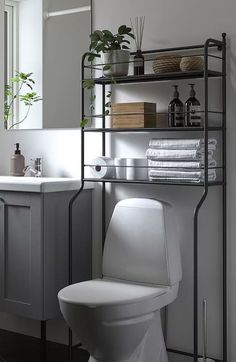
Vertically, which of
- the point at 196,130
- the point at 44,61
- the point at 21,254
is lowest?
the point at 21,254

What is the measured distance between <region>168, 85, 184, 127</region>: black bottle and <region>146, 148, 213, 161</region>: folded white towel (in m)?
0.14

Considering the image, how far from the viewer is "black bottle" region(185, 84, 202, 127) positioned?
286 cm

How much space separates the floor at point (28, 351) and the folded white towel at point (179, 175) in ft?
3.58

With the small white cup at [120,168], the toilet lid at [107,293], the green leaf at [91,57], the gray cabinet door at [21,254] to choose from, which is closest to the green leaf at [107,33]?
the green leaf at [91,57]

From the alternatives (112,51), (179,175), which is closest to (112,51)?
(112,51)

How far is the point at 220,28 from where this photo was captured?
9.53ft

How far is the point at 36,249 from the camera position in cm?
309

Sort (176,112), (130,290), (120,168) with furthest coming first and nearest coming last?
(120,168)
(176,112)
(130,290)

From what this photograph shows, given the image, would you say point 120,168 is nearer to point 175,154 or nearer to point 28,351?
point 175,154

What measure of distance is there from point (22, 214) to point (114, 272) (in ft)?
1.81

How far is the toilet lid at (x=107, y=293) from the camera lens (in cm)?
260

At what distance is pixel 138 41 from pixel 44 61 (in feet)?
2.26

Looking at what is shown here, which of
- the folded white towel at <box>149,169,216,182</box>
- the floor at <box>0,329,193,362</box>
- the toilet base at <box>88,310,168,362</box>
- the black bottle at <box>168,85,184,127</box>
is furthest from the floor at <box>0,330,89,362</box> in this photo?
the black bottle at <box>168,85,184,127</box>

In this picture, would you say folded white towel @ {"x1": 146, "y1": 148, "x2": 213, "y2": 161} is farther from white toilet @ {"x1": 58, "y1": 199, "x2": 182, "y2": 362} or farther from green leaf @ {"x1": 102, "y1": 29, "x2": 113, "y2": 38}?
green leaf @ {"x1": 102, "y1": 29, "x2": 113, "y2": 38}
